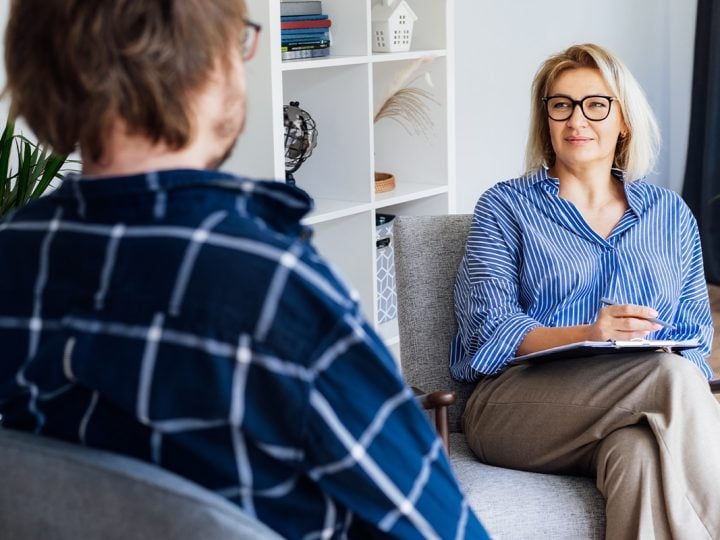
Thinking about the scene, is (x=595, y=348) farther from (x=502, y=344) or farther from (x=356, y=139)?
(x=356, y=139)

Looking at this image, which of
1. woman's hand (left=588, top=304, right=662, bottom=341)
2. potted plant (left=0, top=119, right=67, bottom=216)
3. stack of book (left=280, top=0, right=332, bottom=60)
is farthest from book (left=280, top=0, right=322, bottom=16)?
woman's hand (left=588, top=304, right=662, bottom=341)

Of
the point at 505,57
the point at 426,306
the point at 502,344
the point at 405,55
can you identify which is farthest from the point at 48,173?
the point at 505,57

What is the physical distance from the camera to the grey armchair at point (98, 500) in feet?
2.59

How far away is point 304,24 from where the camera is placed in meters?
2.83

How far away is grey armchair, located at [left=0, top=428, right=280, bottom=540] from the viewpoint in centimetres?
79

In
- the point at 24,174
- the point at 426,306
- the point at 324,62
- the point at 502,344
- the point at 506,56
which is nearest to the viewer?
the point at 24,174

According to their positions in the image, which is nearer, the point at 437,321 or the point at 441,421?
the point at 441,421

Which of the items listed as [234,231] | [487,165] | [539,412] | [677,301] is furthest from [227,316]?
[487,165]

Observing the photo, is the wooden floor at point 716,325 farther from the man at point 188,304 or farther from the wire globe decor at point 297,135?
the man at point 188,304

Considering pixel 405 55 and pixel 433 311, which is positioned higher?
pixel 405 55

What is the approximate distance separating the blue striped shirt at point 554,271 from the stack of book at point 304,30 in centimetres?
82

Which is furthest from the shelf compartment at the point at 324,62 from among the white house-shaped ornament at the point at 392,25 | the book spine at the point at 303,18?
the white house-shaped ornament at the point at 392,25

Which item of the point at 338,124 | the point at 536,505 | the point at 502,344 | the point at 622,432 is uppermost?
the point at 338,124

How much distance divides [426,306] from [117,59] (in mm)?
1449
